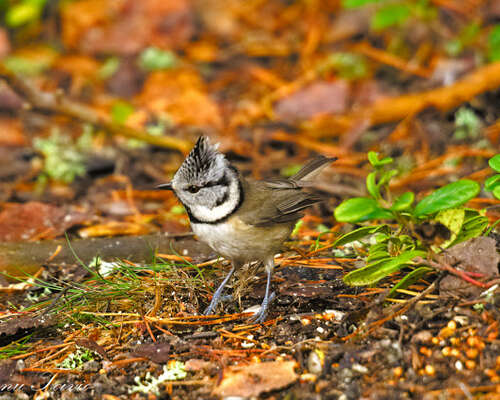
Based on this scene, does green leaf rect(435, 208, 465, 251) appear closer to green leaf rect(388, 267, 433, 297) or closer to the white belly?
green leaf rect(388, 267, 433, 297)

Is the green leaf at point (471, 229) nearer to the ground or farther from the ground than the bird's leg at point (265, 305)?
farther from the ground

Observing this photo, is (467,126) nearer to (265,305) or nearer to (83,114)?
(265,305)

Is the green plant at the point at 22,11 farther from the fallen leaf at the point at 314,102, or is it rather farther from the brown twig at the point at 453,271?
the brown twig at the point at 453,271

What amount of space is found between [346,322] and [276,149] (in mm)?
3433

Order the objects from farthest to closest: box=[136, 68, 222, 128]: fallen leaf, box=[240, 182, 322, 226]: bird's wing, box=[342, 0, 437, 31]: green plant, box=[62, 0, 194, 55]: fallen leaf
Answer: box=[62, 0, 194, 55]: fallen leaf → box=[136, 68, 222, 128]: fallen leaf → box=[342, 0, 437, 31]: green plant → box=[240, 182, 322, 226]: bird's wing

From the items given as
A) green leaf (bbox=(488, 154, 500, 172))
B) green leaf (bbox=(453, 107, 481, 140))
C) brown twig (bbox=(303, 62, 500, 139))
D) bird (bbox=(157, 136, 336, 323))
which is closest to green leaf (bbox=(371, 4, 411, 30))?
brown twig (bbox=(303, 62, 500, 139))

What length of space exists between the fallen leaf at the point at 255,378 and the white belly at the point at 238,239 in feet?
2.66

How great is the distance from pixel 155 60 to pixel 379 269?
230 inches

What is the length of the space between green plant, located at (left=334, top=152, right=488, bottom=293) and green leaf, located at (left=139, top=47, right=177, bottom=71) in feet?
18.0

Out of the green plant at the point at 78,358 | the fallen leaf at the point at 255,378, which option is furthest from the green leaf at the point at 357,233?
the green plant at the point at 78,358

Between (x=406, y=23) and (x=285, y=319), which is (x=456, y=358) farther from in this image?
(x=406, y=23)

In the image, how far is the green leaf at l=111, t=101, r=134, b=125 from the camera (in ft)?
22.7

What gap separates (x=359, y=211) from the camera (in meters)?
2.70

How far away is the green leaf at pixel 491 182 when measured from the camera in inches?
110
